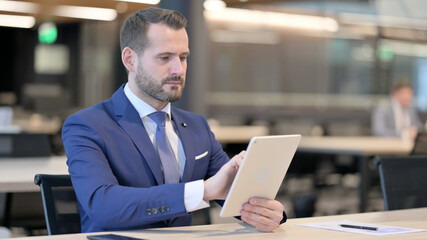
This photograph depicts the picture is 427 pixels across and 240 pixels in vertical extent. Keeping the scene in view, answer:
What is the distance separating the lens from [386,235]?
7.06ft

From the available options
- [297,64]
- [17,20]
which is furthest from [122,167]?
[17,20]

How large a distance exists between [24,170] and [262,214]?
2.06 metres

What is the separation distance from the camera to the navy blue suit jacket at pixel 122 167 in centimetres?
220

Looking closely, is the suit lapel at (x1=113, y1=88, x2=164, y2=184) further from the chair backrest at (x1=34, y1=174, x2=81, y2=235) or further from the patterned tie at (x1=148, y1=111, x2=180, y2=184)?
the chair backrest at (x1=34, y1=174, x2=81, y2=235)

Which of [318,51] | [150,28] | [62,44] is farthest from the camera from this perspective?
[62,44]

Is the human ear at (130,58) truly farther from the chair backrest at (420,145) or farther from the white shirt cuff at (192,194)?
the chair backrest at (420,145)

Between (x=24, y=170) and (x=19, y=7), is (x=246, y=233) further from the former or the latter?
(x=19, y=7)

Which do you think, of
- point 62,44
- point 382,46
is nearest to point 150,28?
point 382,46

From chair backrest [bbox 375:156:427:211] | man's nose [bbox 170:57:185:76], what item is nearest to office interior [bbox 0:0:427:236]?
chair backrest [bbox 375:156:427:211]

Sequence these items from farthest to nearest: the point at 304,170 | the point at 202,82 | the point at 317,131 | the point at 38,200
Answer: the point at 317,131
the point at 304,170
the point at 202,82
the point at 38,200

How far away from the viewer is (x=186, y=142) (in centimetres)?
262

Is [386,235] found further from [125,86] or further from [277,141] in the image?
[125,86]

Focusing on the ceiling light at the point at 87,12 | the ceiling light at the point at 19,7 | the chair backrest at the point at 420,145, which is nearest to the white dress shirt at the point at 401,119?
the chair backrest at the point at 420,145

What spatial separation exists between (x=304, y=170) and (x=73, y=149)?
6.69 m
